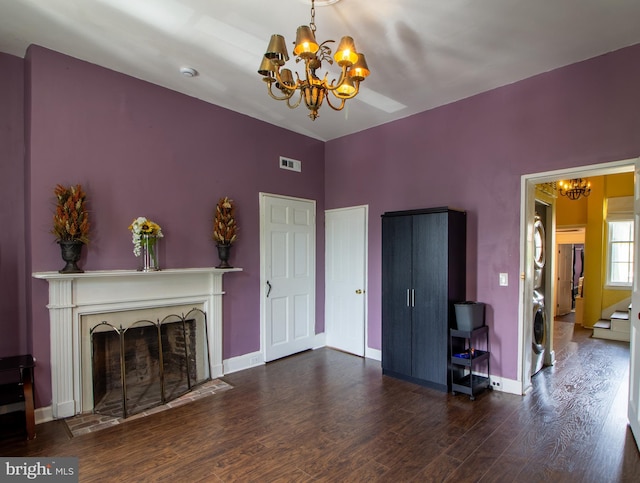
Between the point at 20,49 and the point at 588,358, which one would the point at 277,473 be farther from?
the point at 588,358

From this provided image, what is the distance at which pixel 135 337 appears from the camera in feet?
11.6

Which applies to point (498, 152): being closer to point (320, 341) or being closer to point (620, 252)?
point (320, 341)

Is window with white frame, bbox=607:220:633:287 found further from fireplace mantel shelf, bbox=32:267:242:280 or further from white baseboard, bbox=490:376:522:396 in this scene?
fireplace mantel shelf, bbox=32:267:242:280

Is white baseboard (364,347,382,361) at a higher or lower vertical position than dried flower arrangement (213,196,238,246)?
lower

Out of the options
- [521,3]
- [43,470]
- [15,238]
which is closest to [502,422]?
[521,3]

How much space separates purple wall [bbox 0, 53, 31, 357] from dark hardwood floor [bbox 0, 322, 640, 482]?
90cm

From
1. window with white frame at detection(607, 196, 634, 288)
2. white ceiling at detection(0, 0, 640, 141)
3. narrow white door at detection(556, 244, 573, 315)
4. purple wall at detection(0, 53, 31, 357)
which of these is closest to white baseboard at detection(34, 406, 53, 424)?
purple wall at detection(0, 53, 31, 357)

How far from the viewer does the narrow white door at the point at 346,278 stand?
193 inches

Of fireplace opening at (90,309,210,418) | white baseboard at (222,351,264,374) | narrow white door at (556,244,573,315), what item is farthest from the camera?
narrow white door at (556,244,573,315)

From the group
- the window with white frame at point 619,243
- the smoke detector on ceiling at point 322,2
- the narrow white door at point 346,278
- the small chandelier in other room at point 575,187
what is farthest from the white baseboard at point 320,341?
the window with white frame at point 619,243

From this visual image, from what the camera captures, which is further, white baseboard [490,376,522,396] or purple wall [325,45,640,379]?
white baseboard [490,376,522,396]

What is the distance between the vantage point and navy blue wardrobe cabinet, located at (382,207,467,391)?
362 centimetres

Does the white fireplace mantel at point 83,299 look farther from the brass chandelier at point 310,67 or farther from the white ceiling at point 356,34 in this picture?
the brass chandelier at point 310,67

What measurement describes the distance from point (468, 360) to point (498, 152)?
2.20 metres
